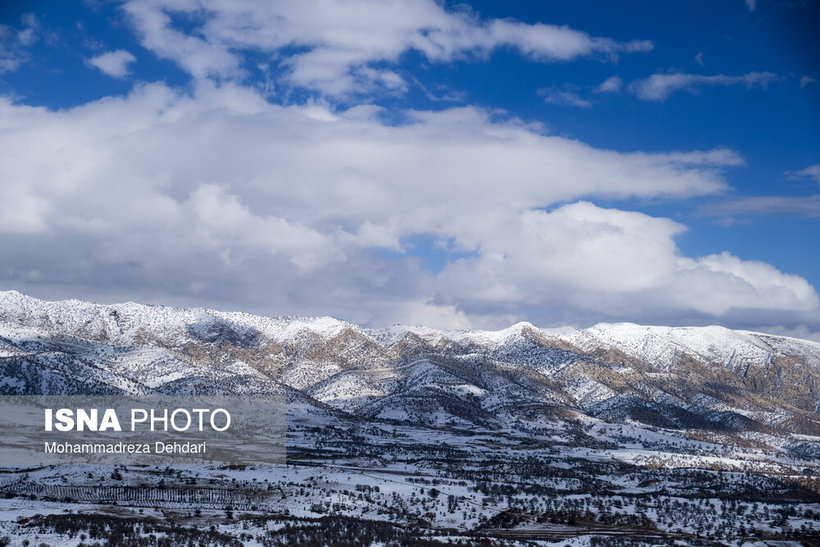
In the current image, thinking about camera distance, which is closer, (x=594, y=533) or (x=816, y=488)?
(x=594, y=533)

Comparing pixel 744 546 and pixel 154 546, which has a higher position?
pixel 154 546

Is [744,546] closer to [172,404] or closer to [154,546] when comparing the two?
[154,546]

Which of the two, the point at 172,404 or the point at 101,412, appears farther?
the point at 172,404

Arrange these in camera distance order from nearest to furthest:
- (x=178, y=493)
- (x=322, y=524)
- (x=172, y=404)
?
(x=322, y=524), (x=178, y=493), (x=172, y=404)

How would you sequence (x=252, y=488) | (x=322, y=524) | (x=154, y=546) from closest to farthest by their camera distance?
(x=154, y=546), (x=322, y=524), (x=252, y=488)

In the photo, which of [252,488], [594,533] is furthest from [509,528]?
[252,488]

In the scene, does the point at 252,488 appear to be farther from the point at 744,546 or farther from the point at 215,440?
the point at 215,440

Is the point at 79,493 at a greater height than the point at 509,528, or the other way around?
the point at 79,493

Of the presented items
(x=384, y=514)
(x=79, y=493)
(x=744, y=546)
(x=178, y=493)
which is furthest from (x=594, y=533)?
(x=79, y=493)

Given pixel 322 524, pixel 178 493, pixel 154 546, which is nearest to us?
pixel 154 546
